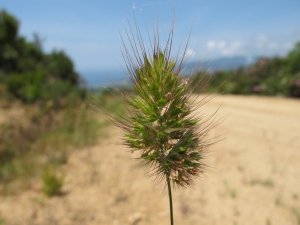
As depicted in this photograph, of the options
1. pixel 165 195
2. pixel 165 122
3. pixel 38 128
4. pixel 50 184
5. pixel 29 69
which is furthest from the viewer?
pixel 29 69

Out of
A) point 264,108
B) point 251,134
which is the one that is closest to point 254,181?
point 251,134

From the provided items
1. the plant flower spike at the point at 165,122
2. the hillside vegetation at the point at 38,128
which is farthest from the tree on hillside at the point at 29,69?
the plant flower spike at the point at 165,122

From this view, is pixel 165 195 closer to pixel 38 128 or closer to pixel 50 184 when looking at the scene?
pixel 50 184

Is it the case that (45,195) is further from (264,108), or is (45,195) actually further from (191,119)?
(264,108)

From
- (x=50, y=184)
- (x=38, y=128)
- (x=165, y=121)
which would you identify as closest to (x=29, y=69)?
(x=38, y=128)

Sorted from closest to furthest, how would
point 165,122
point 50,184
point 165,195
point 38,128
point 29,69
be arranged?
point 165,122
point 50,184
point 165,195
point 38,128
point 29,69

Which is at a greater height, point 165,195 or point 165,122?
point 165,122

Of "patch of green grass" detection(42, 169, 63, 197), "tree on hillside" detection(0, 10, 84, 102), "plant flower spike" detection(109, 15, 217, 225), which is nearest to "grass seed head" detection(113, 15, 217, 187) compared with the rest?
"plant flower spike" detection(109, 15, 217, 225)

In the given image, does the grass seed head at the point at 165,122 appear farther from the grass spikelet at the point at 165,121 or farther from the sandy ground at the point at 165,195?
the sandy ground at the point at 165,195
